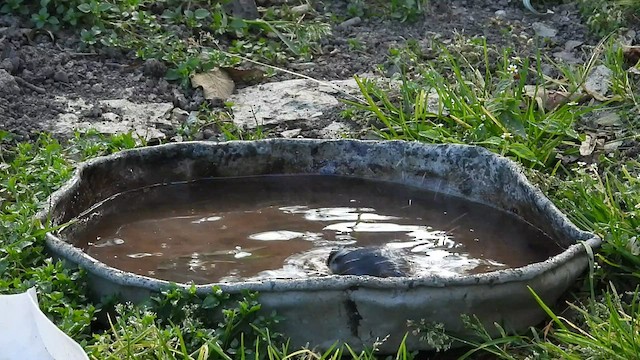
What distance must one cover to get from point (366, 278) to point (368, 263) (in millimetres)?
397

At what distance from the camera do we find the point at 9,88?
4.36 meters

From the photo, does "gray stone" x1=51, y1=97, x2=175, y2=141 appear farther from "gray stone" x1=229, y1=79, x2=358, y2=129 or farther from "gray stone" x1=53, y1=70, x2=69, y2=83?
"gray stone" x1=229, y1=79, x2=358, y2=129

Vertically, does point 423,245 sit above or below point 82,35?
below

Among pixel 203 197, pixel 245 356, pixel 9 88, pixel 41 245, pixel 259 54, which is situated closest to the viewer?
pixel 245 356

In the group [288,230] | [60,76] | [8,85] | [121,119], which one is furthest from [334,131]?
[8,85]

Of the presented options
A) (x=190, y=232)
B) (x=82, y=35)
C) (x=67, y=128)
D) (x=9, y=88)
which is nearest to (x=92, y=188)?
(x=190, y=232)

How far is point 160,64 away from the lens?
186 inches

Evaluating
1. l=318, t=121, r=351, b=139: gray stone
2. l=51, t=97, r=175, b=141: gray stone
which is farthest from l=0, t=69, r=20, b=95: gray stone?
l=318, t=121, r=351, b=139: gray stone

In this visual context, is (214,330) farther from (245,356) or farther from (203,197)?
(203,197)

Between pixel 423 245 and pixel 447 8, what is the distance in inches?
109

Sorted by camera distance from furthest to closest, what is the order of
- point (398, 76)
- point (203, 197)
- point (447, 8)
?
point (447, 8) → point (398, 76) → point (203, 197)

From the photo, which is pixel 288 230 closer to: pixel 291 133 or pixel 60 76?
pixel 291 133

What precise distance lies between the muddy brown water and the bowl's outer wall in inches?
1.8

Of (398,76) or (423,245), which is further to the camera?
(398,76)
